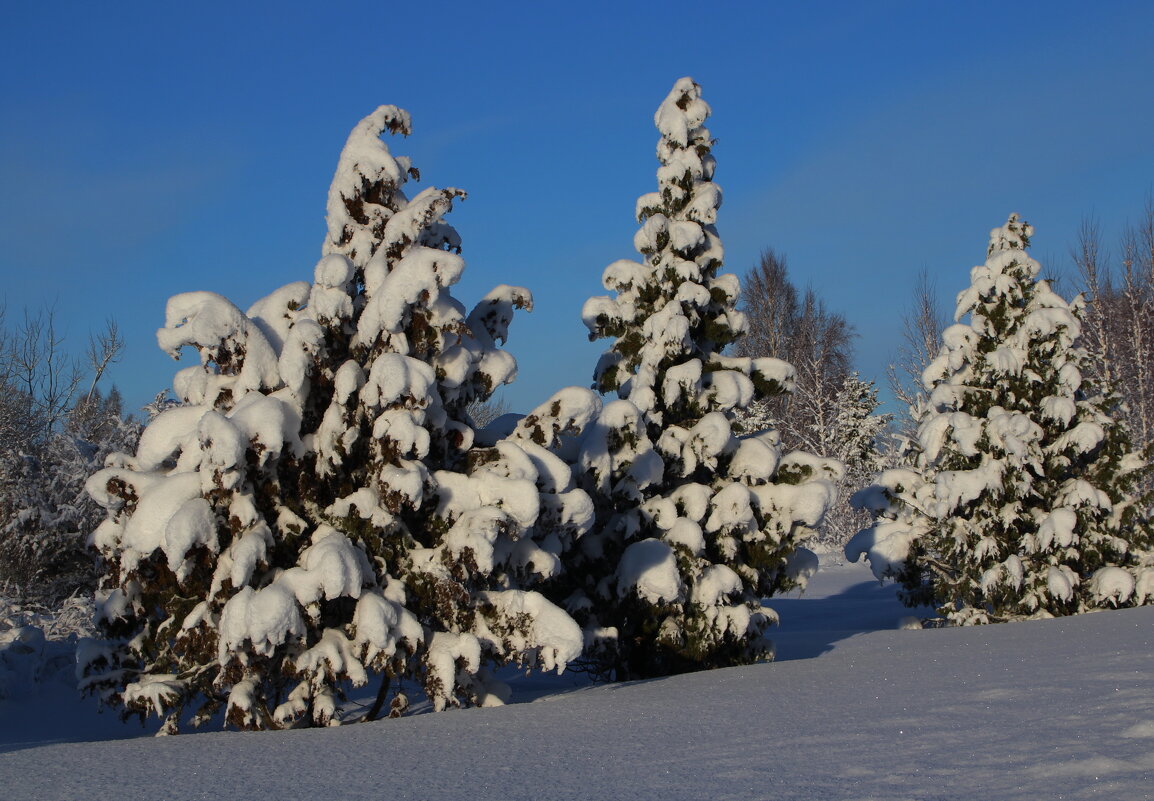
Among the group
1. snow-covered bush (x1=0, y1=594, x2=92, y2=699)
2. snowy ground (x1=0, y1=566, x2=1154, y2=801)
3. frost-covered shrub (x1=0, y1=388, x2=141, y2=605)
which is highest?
frost-covered shrub (x1=0, y1=388, x2=141, y2=605)

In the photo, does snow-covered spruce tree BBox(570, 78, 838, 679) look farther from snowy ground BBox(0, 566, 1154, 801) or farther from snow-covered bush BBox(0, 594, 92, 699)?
snow-covered bush BBox(0, 594, 92, 699)

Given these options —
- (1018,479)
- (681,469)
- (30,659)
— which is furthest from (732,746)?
(1018,479)

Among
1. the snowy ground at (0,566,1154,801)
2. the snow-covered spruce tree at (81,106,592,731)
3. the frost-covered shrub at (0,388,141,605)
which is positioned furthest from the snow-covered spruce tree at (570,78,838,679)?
the frost-covered shrub at (0,388,141,605)

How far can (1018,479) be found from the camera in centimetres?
1247

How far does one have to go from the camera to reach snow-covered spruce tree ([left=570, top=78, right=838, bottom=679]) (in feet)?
30.5

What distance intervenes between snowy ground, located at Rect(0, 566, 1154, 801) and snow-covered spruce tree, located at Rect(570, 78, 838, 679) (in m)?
1.29

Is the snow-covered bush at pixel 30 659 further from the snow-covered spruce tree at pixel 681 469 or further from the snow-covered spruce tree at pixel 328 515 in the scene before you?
the snow-covered spruce tree at pixel 681 469

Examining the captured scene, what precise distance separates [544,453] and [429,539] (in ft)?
3.85

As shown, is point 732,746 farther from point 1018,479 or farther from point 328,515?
point 1018,479

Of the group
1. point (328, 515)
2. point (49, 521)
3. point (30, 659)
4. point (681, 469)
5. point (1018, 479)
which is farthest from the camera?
point (49, 521)

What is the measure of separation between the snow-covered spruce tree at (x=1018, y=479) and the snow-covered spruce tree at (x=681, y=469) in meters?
3.15

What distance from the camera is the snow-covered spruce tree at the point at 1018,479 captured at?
40.4ft

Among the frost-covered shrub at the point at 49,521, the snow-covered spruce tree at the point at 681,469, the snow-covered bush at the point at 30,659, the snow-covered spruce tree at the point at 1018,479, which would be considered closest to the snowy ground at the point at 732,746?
the snow-covered bush at the point at 30,659

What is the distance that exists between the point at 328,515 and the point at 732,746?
374 cm
